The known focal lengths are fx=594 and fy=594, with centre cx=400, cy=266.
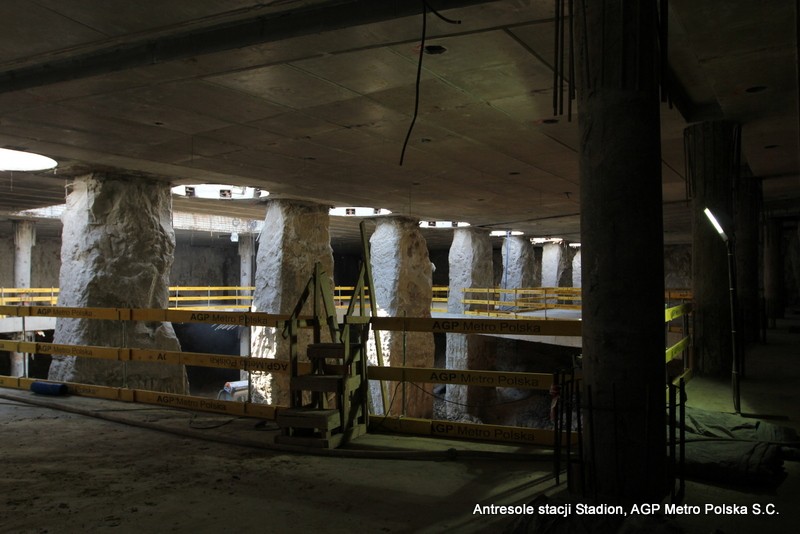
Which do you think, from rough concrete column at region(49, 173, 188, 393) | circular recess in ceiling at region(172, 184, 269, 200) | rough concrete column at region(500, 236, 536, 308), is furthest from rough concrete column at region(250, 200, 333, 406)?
rough concrete column at region(500, 236, 536, 308)

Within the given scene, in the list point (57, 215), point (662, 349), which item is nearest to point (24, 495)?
point (662, 349)

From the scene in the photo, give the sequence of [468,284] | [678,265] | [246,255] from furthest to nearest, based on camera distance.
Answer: [678,265], [246,255], [468,284]

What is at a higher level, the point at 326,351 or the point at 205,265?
the point at 205,265

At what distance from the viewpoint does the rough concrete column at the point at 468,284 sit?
67.6ft

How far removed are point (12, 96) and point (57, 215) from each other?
42.9 feet

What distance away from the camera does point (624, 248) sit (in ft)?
12.3

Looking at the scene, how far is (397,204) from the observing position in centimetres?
1540

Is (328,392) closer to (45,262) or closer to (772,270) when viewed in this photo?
(772,270)

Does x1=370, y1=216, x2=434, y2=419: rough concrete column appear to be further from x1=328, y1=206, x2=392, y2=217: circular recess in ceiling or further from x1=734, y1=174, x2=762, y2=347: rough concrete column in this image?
x1=734, y1=174, x2=762, y2=347: rough concrete column

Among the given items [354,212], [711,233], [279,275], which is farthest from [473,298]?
[711,233]

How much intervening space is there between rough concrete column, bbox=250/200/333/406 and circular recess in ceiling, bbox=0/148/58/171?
506cm

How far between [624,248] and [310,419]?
3.13 meters

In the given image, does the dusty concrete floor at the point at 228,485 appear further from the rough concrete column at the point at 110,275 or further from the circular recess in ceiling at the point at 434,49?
the rough concrete column at the point at 110,275

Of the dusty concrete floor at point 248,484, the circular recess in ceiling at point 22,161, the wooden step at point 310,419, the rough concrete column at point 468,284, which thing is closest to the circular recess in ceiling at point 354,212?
the rough concrete column at point 468,284
